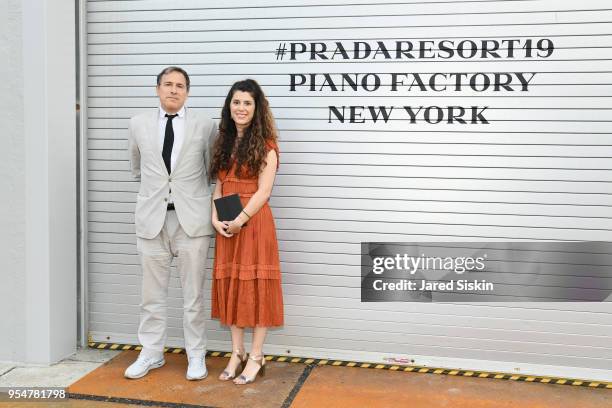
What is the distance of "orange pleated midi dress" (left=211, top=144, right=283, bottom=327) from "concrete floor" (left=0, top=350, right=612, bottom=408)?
0.52 metres

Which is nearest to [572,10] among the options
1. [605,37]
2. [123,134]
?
[605,37]

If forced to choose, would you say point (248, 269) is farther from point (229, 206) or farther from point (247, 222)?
point (229, 206)

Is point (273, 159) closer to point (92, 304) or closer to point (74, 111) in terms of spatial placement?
point (74, 111)

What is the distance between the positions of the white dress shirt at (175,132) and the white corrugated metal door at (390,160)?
2.13ft

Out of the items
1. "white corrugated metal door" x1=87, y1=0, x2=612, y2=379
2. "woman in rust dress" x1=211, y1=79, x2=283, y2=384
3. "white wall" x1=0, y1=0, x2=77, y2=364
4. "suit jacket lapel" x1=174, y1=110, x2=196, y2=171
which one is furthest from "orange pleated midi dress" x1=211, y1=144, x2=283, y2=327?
"white wall" x1=0, y1=0, x2=77, y2=364

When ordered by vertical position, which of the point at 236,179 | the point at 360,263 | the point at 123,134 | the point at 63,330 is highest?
the point at 123,134

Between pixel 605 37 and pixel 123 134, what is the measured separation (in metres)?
3.98

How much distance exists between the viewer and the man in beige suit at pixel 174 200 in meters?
4.75

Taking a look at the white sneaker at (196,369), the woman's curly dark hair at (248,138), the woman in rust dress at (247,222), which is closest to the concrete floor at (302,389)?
the white sneaker at (196,369)

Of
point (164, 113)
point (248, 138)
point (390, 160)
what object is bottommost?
point (390, 160)

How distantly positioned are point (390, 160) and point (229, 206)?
138 cm

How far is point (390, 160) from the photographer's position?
5.14 m

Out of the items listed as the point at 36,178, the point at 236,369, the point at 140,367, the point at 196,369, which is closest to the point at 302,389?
the point at 236,369

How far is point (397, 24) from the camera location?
5055mm
